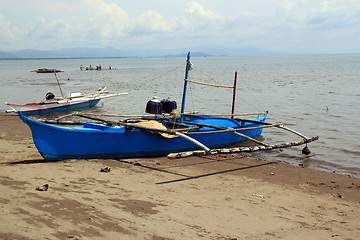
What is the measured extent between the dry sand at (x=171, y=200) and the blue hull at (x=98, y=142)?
0.96 ft

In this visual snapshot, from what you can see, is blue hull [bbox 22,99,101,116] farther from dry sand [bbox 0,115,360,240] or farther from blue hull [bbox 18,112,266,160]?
blue hull [bbox 18,112,266,160]

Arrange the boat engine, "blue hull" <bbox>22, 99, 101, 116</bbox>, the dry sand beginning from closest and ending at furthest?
1. the dry sand
2. the boat engine
3. "blue hull" <bbox>22, 99, 101, 116</bbox>

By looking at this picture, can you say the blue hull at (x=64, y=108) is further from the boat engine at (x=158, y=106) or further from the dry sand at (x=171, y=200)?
the boat engine at (x=158, y=106)

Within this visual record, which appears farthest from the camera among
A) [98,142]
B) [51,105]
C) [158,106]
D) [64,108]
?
[64,108]

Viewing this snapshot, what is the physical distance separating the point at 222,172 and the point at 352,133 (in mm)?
7618

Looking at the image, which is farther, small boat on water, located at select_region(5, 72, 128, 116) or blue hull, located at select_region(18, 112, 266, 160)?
small boat on water, located at select_region(5, 72, 128, 116)

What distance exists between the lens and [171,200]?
636 centimetres

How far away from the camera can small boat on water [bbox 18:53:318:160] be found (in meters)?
8.24

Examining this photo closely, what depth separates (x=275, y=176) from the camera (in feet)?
28.1

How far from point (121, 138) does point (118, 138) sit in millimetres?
89

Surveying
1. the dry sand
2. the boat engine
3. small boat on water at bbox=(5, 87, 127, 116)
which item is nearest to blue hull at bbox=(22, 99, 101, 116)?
small boat on water at bbox=(5, 87, 127, 116)

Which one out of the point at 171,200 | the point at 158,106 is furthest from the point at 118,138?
the point at 171,200

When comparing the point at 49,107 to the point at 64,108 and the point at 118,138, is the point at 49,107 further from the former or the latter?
the point at 118,138

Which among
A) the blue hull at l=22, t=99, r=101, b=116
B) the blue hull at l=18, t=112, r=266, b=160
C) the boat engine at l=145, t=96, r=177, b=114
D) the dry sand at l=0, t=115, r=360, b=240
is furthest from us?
the blue hull at l=22, t=99, r=101, b=116
